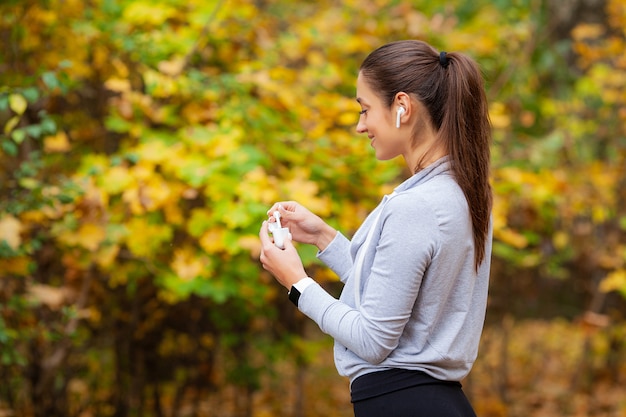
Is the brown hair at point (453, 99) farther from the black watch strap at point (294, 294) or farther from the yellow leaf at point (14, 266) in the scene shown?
the yellow leaf at point (14, 266)

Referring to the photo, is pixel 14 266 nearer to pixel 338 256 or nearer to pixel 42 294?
pixel 42 294

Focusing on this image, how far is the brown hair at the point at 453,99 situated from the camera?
1.63m

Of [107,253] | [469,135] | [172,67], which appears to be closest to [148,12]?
[172,67]

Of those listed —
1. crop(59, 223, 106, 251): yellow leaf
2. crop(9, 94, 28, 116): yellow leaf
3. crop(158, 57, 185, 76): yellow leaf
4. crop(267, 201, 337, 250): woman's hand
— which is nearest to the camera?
crop(267, 201, 337, 250): woman's hand

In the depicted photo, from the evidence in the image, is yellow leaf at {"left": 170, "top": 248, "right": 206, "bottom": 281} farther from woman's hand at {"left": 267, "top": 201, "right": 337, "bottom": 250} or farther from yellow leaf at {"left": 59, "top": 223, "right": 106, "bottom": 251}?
woman's hand at {"left": 267, "top": 201, "right": 337, "bottom": 250}

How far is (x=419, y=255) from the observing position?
151 cm

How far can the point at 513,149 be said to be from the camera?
15.0ft

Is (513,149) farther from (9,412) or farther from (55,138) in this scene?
(9,412)

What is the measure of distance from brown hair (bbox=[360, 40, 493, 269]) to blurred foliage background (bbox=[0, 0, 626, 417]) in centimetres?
81

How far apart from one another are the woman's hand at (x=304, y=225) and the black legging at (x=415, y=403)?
0.50 metres

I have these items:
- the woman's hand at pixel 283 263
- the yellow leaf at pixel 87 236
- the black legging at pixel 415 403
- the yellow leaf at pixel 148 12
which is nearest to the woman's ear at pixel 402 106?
the woman's hand at pixel 283 263

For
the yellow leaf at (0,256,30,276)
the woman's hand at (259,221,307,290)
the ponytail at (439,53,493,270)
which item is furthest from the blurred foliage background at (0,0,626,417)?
the woman's hand at (259,221,307,290)

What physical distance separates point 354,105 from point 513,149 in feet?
4.84

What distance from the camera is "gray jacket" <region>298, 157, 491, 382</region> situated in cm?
153
